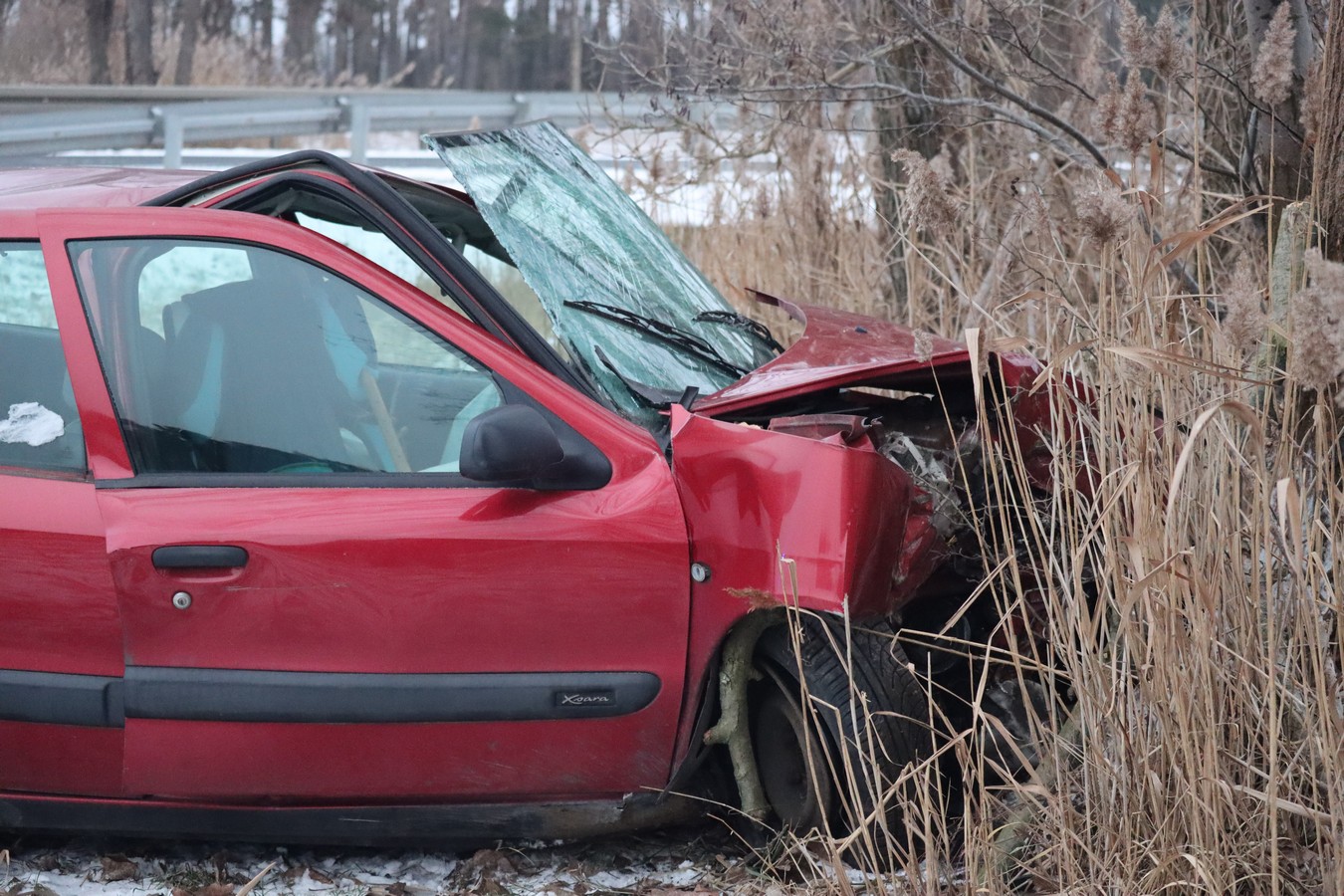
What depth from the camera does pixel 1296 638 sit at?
2.38m

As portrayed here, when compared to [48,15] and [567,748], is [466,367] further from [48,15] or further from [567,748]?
[48,15]

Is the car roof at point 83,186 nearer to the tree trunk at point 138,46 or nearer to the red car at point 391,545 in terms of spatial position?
the red car at point 391,545

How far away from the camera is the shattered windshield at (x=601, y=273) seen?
303 cm

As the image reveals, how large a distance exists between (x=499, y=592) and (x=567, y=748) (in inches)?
14.1

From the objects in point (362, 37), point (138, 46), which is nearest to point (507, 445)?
point (138, 46)

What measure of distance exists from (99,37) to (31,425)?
787 inches

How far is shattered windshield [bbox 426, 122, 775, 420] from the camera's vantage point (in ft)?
9.93

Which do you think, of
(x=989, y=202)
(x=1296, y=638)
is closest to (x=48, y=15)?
(x=989, y=202)

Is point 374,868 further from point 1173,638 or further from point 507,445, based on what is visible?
point 1173,638

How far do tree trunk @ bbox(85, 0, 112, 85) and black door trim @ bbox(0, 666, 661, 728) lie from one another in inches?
775

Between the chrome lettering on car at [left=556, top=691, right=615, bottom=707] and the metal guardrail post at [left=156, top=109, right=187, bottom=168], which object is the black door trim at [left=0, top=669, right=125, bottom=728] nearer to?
the chrome lettering on car at [left=556, top=691, right=615, bottom=707]

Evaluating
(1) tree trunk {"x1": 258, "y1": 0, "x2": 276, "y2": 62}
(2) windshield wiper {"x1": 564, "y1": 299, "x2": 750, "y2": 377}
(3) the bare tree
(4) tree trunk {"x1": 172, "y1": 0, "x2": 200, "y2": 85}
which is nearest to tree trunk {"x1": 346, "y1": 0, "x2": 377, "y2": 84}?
(1) tree trunk {"x1": 258, "y1": 0, "x2": 276, "y2": 62}

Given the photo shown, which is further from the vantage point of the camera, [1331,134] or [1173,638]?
[1331,134]

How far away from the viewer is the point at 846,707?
273 centimetres
